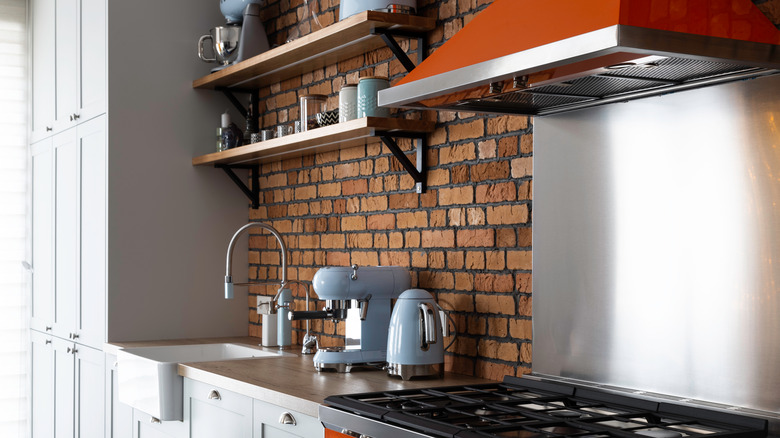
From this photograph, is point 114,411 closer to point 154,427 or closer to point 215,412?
point 154,427

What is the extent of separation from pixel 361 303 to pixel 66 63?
238 cm

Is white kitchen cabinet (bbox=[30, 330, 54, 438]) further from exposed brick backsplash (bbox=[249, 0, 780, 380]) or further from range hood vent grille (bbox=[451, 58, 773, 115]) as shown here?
range hood vent grille (bbox=[451, 58, 773, 115])

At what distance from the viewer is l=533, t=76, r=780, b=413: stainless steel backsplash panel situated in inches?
67.9

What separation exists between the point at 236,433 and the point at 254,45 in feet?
5.84

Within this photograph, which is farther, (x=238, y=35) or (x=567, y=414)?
(x=238, y=35)

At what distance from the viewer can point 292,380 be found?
2.49 m

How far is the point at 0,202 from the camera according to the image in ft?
15.5

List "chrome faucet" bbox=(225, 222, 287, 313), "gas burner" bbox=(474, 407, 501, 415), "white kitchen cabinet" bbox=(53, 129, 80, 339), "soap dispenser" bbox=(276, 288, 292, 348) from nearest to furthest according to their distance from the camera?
"gas burner" bbox=(474, 407, 501, 415)
"chrome faucet" bbox=(225, 222, 287, 313)
"soap dispenser" bbox=(276, 288, 292, 348)
"white kitchen cabinet" bbox=(53, 129, 80, 339)

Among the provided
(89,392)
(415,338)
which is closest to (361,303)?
(415,338)

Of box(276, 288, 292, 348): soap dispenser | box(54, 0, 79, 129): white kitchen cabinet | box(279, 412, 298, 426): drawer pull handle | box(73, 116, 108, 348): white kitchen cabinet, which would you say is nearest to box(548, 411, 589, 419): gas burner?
box(279, 412, 298, 426): drawer pull handle

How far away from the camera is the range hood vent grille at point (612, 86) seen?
172cm

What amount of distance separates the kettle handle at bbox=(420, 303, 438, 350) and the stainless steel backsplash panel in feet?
0.98

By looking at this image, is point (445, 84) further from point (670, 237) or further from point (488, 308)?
point (488, 308)

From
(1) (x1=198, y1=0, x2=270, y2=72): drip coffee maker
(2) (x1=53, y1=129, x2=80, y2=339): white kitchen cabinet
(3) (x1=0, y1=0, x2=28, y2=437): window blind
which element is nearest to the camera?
(1) (x1=198, y1=0, x2=270, y2=72): drip coffee maker
